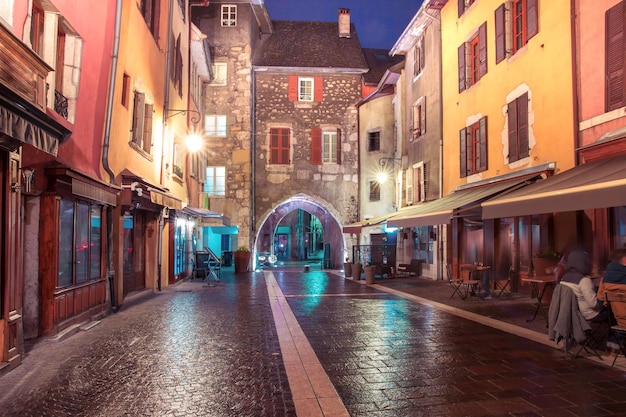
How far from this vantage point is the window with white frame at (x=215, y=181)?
21641mm

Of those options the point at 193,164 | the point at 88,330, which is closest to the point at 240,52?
the point at 193,164

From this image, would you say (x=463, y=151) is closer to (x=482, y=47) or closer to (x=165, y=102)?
(x=482, y=47)

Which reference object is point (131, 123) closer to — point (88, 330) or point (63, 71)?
point (63, 71)

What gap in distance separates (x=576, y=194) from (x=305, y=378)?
149 inches

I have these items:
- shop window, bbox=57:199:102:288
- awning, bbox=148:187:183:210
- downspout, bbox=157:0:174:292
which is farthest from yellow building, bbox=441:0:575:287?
downspout, bbox=157:0:174:292

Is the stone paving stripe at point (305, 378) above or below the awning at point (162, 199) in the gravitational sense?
below

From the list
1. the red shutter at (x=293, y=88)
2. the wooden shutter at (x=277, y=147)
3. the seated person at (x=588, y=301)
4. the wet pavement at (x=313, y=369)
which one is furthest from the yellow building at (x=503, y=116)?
the wooden shutter at (x=277, y=147)

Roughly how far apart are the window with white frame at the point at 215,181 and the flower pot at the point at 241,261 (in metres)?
2.97

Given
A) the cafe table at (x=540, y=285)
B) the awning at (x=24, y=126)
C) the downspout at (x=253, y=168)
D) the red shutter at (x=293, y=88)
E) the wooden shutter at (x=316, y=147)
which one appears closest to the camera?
the awning at (x=24, y=126)

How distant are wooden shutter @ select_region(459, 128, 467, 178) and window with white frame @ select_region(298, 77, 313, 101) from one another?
10.5 metres

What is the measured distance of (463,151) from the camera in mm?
13750

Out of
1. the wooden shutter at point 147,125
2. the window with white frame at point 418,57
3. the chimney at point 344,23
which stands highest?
the chimney at point 344,23

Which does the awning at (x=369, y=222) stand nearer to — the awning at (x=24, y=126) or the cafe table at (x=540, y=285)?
the cafe table at (x=540, y=285)

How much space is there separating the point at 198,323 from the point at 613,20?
336 inches
